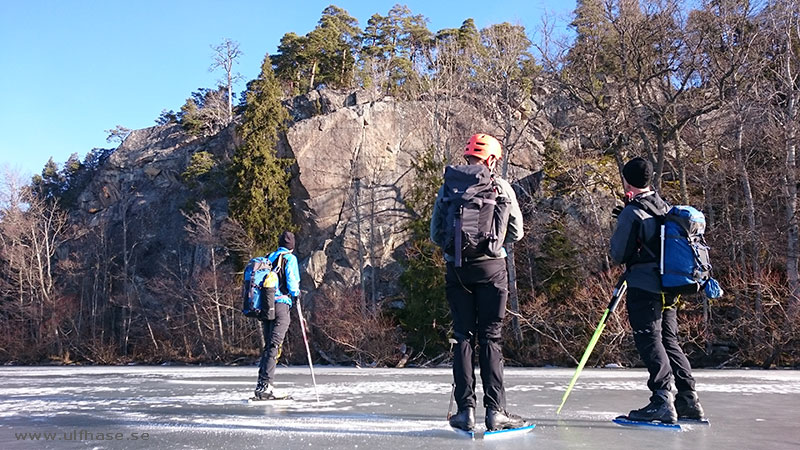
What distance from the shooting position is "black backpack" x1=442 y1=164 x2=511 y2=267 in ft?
12.9

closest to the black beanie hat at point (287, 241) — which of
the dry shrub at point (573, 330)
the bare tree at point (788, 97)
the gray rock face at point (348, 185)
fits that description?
the dry shrub at point (573, 330)

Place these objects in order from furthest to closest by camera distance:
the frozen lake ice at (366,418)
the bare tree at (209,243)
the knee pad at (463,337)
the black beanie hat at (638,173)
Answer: the bare tree at (209,243) < the black beanie hat at (638,173) < the knee pad at (463,337) < the frozen lake ice at (366,418)

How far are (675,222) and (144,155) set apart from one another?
43999 millimetres

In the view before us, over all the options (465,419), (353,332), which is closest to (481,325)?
(465,419)

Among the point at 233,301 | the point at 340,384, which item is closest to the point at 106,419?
the point at 340,384

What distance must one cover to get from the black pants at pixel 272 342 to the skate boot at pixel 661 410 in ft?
12.4

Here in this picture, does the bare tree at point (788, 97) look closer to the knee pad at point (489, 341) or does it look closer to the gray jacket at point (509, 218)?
the gray jacket at point (509, 218)

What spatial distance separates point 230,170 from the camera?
30656 millimetres

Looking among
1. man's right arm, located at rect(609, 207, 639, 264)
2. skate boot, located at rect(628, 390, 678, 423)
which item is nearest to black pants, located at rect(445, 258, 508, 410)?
man's right arm, located at rect(609, 207, 639, 264)

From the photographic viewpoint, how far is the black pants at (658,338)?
4281 mm

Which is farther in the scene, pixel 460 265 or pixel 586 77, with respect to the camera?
pixel 586 77

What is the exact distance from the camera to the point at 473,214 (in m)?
3.96

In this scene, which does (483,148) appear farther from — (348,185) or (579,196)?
(348,185)

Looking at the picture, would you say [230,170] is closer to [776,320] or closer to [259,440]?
[776,320]
